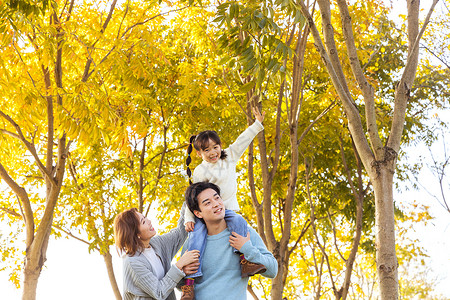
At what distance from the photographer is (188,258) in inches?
102

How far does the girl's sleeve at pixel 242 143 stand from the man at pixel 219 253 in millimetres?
896

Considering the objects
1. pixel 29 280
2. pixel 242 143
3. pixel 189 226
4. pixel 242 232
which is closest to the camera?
pixel 242 232

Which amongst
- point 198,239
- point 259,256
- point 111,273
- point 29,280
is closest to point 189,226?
point 198,239

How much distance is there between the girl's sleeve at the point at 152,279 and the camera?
259 centimetres

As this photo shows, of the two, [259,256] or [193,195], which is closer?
[259,256]

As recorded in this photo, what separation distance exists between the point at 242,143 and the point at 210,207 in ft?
3.69

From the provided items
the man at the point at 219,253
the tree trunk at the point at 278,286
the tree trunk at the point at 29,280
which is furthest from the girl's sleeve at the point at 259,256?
the tree trunk at the point at 29,280

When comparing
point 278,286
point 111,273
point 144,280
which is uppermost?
point 111,273

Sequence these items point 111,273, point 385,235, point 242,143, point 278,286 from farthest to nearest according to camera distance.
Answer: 1. point 111,273
2. point 278,286
3. point 385,235
4. point 242,143

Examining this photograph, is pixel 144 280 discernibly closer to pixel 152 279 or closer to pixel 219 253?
pixel 152 279

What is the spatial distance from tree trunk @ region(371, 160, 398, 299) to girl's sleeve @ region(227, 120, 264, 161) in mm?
1219

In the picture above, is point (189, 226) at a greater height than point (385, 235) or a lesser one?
lesser

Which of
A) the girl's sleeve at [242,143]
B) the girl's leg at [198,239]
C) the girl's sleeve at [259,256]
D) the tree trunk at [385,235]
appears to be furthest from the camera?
the tree trunk at [385,235]

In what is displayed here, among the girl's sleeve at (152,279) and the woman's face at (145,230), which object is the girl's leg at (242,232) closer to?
the girl's sleeve at (152,279)
